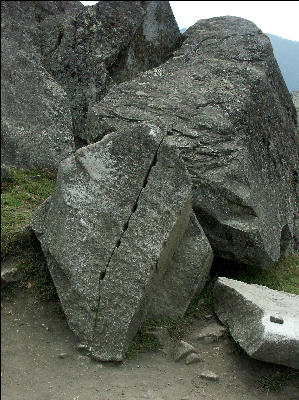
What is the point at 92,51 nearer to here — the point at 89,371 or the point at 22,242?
the point at 22,242

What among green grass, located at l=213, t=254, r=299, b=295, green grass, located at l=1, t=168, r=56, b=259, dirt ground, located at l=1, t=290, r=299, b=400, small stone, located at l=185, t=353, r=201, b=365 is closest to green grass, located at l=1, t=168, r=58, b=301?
green grass, located at l=1, t=168, r=56, b=259

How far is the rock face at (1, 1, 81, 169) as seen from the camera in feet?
28.3

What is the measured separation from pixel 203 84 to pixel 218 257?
370cm

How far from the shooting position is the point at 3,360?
5773 millimetres

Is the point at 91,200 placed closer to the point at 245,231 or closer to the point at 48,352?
the point at 48,352

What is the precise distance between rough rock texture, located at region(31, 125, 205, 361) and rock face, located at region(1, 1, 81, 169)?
1.88 m

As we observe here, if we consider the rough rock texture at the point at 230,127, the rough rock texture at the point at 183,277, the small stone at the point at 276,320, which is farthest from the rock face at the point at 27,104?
the small stone at the point at 276,320

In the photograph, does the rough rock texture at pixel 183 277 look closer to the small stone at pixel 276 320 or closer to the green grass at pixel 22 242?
the small stone at pixel 276 320

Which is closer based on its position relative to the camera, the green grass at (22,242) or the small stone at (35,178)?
the green grass at (22,242)

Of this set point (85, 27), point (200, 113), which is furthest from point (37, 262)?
point (85, 27)

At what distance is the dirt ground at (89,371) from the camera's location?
6051mm

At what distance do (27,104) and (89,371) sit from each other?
4838mm

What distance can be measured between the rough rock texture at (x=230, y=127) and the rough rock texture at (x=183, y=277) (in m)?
1.17

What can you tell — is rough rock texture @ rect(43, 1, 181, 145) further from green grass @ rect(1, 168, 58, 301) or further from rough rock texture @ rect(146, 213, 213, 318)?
rough rock texture @ rect(146, 213, 213, 318)
